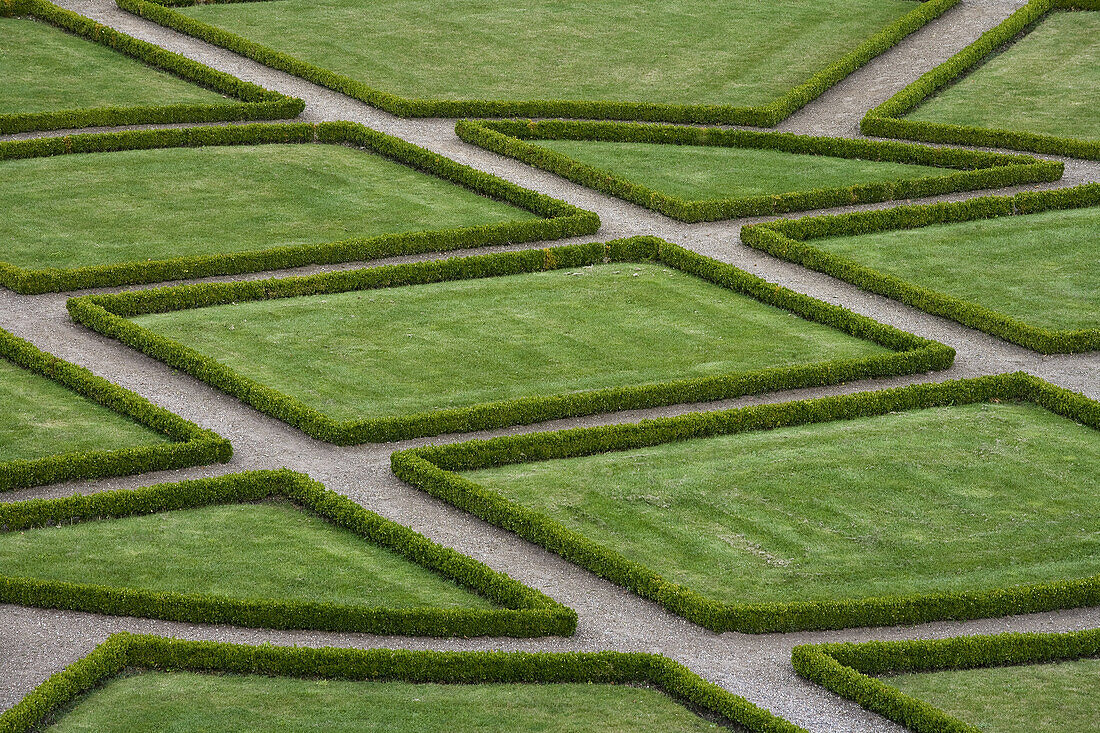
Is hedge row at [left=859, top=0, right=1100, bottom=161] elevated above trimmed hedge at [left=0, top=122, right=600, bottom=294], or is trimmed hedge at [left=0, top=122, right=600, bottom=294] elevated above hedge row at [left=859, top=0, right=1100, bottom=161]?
hedge row at [left=859, top=0, right=1100, bottom=161]

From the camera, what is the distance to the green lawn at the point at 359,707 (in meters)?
19.5

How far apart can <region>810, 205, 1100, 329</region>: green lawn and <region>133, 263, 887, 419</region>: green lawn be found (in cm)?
Result: 393

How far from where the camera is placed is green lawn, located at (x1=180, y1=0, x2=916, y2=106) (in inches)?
1853

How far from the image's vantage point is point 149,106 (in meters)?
42.8

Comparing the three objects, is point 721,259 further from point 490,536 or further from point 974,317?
point 490,536

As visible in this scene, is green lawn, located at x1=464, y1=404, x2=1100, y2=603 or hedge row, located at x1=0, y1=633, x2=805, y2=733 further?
green lawn, located at x1=464, y1=404, x2=1100, y2=603

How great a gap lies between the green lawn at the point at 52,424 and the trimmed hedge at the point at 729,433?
5.09 metres

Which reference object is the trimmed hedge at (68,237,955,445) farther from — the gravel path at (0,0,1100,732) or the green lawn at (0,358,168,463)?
the green lawn at (0,358,168,463)

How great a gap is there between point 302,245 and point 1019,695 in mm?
→ 20235

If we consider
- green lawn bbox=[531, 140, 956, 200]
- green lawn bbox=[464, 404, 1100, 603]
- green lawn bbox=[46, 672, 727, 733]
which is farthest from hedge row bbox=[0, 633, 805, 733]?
green lawn bbox=[531, 140, 956, 200]

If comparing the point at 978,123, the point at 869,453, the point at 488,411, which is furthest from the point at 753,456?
the point at 978,123

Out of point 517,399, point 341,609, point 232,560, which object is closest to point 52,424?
point 232,560

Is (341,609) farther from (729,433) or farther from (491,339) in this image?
(491,339)

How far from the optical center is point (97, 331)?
3117cm
